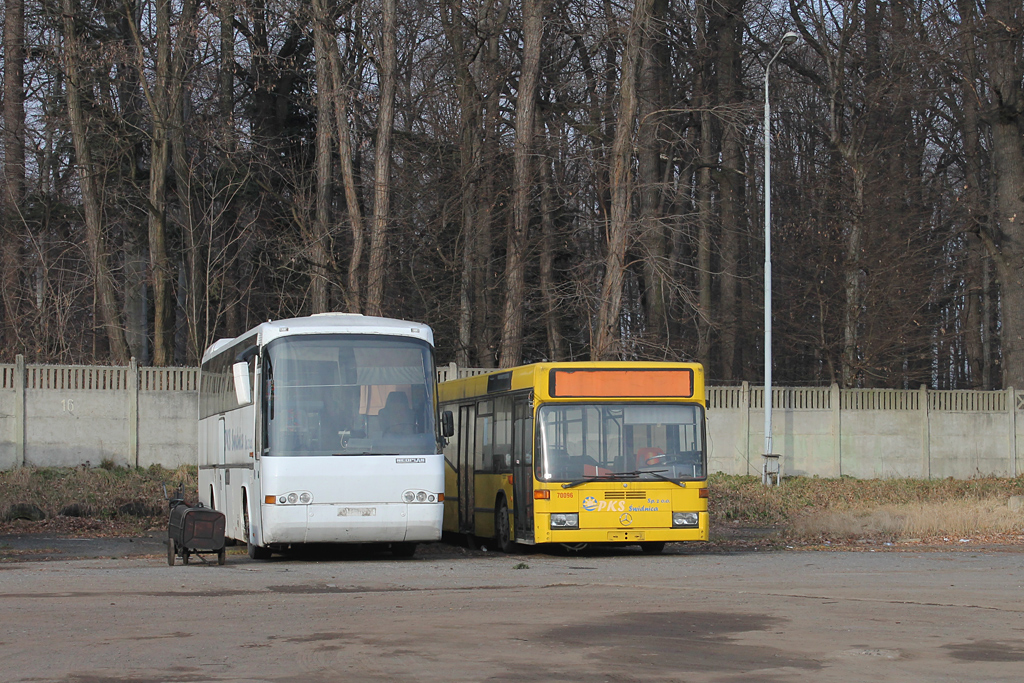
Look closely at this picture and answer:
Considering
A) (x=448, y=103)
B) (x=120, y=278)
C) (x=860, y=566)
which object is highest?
(x=448, y=103)

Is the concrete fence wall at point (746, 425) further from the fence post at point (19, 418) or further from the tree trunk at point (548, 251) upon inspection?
the tree trunk at point (548, 251)

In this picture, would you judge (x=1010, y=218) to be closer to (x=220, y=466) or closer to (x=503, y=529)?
(x=503, y=529)

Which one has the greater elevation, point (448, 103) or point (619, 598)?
point (448, 103)

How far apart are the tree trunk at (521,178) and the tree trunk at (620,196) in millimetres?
1998

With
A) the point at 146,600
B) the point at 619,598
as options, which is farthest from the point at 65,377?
the point at 619,598

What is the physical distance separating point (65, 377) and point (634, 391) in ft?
47.1

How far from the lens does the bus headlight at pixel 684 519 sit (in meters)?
17.6

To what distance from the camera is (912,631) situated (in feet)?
34.7

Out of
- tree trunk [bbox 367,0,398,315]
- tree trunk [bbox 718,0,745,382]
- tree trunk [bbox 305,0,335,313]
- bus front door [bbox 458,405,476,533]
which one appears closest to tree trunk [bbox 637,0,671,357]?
tree trunk [bbox 718,0,745,382]

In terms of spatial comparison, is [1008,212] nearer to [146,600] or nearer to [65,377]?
[65,377]

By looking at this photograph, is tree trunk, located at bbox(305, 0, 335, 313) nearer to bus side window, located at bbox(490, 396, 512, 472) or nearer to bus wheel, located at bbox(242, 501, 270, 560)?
bus side window, located at bbox(490, 396, 512, 472)

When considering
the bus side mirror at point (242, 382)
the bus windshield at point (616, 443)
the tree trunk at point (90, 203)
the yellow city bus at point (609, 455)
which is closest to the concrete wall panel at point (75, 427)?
the tree trunk at point (90, 203)

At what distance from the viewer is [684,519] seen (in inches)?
694

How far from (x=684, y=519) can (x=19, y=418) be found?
1532 centimetres
